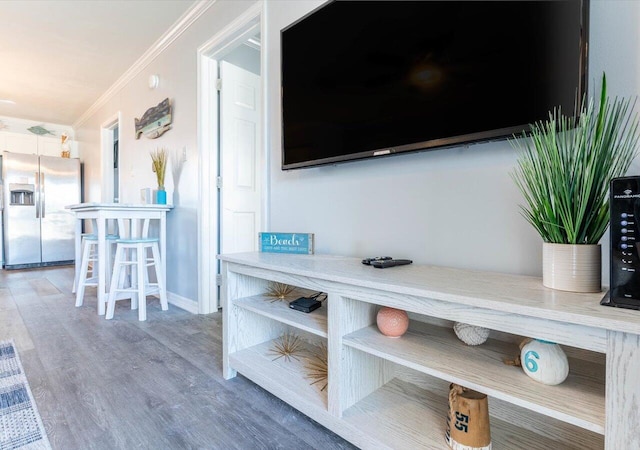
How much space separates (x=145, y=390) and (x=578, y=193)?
1749 millimetres

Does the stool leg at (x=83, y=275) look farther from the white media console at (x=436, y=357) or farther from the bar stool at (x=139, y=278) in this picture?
the white media console at (x=436, y=357)

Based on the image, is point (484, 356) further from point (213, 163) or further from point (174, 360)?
point (213, 163)

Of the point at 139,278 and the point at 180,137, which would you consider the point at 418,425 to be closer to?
the point at 139,278

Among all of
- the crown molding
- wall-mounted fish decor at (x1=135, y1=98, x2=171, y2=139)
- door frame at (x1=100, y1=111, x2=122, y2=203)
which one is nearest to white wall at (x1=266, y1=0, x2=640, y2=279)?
the crown molding

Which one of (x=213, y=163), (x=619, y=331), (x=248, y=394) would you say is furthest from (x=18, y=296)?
(x=619, y=331)

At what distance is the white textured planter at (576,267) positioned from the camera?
0.75 metres

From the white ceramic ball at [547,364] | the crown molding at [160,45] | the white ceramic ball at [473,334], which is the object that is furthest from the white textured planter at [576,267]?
the crown molding at [160,45]

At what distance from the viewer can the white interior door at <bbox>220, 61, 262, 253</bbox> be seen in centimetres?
260

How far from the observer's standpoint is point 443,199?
119 cm

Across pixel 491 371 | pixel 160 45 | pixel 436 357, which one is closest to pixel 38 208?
pixel 160 45

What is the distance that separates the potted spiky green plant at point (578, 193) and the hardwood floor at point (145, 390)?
897 millimetres

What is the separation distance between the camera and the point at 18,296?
124 inches

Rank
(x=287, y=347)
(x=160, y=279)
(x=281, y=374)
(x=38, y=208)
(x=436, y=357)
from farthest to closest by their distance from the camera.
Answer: (x=38, y=208)
(x=160, y=279)
(x=287, y=347)
(x=281, y=374)
(x=436, y=357)

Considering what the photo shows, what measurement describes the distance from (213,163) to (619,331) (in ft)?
8.23
